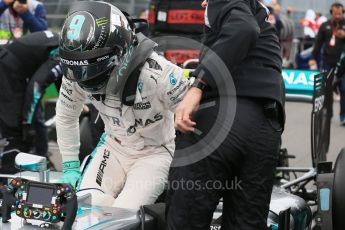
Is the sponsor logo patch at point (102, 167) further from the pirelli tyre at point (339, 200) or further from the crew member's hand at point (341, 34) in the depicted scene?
the crew member's hand at point (341, 34)

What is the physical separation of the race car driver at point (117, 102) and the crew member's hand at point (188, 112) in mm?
741

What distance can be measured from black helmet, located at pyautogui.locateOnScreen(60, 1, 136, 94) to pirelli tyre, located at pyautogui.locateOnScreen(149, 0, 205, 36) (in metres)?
5.41

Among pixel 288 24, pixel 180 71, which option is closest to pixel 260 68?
pixel 180 71

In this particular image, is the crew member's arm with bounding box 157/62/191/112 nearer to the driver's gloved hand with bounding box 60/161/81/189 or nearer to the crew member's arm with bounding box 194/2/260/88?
the driver's gloved hand with bounding box 60/161/81/189

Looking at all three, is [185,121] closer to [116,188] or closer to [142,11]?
[116,188]

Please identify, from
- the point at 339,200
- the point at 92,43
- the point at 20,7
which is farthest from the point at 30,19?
the point at 339,200

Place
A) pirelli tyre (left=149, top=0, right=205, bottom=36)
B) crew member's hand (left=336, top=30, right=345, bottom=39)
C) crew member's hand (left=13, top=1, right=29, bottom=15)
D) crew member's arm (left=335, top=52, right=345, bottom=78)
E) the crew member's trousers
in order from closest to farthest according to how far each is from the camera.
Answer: the crew member's trousers < crew member's hand (left=13, top=1, right=29, bottom=15) < pirelli tyre (left=149, top=0, right=205, bottom=36) < crew member's arm (left=335, top=52, right=345, bottom=78) < crew member's hand (left=336, top=30, right=345, bottom=39)

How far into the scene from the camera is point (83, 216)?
9.84 ft

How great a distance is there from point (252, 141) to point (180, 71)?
834mm

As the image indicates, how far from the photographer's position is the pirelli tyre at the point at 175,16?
28.7ft

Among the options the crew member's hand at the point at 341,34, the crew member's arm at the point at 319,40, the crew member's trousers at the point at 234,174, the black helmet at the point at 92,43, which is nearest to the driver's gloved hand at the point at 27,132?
the black helmet at the point at 92,43

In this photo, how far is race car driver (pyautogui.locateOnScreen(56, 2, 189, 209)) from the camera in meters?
3.27

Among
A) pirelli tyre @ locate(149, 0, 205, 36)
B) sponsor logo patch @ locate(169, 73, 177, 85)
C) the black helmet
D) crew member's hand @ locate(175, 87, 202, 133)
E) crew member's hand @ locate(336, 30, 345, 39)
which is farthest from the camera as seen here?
crew member's hand @ locate(336, 30, 345, 39)

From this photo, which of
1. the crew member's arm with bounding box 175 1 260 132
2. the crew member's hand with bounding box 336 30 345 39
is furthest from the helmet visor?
the crew member's hand with bounding box 336 30 345 39
